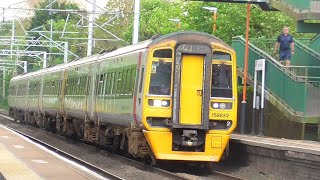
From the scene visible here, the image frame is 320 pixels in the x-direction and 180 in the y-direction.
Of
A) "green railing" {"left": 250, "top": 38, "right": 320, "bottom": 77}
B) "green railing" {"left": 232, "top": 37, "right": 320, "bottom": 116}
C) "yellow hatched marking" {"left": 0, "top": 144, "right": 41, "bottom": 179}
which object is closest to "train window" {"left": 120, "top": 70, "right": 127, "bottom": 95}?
"yellow hatched marking" {"left": 0, "top": 144, "right": 41, "bottom": 179}

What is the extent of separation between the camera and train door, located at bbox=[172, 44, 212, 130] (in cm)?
1521

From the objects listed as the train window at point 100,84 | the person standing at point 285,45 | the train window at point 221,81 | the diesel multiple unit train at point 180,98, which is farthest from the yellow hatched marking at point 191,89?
the person standing at point 285,45

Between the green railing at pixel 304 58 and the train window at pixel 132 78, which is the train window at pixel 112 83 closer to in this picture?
the train window at pixel 132 78

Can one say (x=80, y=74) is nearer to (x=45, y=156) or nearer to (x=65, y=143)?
(x=65, y=143)

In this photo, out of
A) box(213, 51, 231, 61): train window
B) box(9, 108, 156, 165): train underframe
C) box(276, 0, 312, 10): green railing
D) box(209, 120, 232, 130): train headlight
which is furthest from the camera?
box(276, 0, 312, 10): green railing

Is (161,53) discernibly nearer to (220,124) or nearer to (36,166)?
(220,124)

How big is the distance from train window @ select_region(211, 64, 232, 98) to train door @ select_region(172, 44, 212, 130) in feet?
1.26

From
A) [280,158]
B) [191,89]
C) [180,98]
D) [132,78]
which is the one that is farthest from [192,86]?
[280,158]

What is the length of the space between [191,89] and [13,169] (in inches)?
169

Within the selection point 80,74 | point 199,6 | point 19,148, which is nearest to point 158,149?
point 19,148

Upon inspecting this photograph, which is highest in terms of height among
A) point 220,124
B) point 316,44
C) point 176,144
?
point 316,44

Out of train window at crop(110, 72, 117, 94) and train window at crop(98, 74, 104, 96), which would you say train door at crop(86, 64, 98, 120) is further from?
train window at crop(110, 72, 117, 94)

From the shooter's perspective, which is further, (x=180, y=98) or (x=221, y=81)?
(x=221, y=81)

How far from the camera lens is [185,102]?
15.3 metres
